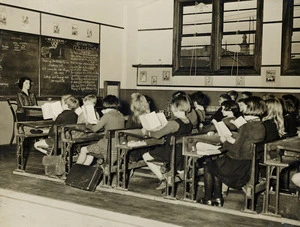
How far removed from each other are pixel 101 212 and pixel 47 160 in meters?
1.52

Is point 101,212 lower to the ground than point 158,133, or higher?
lower

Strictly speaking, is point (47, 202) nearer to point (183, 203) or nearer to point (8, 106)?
point (183, 203)

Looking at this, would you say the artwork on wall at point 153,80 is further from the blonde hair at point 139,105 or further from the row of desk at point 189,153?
the blonde hair at point 139,105

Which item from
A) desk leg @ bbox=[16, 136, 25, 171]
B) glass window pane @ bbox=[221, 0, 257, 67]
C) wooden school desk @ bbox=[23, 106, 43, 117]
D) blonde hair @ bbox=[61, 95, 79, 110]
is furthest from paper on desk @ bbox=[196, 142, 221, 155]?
glass window pane @ bbox=[221, 0, 257, 67]

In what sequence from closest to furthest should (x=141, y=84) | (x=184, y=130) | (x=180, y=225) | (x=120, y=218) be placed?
(x=180, y=225)
(x=120, y=218)
(x=184, y=130)
(x=141, y=84)

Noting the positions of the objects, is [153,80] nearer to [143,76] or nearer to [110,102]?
[143,76]

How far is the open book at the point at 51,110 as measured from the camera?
534 centimetres

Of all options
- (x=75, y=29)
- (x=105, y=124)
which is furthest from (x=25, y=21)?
(x=105, y=124)

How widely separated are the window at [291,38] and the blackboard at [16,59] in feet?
15.8

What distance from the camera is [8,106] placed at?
752 centimetres

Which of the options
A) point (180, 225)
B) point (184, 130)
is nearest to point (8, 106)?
point (184, 130)

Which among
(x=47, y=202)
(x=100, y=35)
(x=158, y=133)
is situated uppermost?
(x=100, y=35)

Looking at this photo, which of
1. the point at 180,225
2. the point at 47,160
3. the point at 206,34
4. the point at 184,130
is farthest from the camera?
the point at 206,34

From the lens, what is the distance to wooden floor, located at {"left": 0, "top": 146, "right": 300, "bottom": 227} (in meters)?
3.71
